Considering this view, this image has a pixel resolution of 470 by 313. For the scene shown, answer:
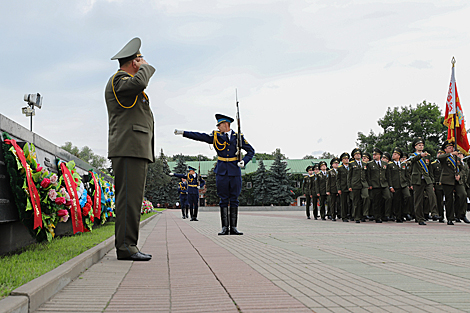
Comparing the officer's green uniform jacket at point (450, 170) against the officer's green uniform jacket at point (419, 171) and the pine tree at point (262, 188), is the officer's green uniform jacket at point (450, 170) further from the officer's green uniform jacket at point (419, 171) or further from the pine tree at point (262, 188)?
the pine tree at point (262, 188)

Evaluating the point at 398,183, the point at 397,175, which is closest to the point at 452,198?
the point at 398,183

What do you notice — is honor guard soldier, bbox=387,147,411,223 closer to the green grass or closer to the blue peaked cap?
the blue peaked cap

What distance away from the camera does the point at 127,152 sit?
5.09 m

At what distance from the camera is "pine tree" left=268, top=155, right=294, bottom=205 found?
70088 mm

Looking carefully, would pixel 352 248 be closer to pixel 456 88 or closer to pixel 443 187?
pixel 443 187

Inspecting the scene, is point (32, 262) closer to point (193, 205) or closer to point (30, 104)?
point (30, 104)

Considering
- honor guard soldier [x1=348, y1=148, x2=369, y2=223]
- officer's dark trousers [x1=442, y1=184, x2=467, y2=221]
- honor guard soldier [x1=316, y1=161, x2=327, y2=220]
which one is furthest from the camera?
honor guard soldier [x1=316, y1=161, x2=327, y2=220]

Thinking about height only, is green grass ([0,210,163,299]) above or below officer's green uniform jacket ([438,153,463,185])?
below

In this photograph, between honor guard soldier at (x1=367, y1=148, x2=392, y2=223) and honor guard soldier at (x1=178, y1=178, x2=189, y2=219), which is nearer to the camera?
honor guard soldier at (x1=367, y1=148, x2=392, y2=223)

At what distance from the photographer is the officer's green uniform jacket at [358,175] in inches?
573

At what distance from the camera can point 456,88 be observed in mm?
15664

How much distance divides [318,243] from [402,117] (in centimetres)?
5937

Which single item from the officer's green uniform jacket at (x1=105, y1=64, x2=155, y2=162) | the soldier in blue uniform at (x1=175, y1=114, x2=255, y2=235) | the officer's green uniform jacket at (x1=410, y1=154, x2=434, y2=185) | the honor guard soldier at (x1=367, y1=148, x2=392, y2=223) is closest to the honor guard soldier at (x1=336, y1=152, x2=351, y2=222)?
the honor guard soldier at (x1=367, y1=148, x2=392, y2=223)

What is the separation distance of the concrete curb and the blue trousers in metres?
4.62
